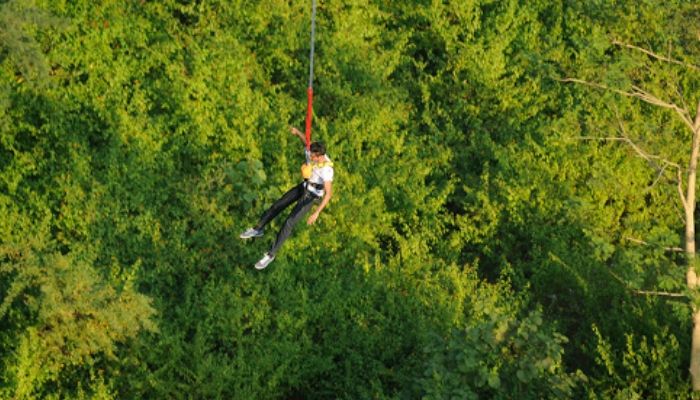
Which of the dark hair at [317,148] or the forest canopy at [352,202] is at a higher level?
the dark hair at [317,148]

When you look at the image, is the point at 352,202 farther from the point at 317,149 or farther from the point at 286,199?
the point at 317,149

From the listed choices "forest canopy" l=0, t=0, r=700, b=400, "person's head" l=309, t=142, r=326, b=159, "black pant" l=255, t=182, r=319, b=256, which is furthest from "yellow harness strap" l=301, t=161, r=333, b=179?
"forest canopy" l=0, t=0, r=700, b=400

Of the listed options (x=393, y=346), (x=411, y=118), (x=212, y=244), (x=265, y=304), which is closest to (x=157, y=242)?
(x=212, y=244)

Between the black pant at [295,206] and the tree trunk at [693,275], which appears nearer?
the black pant at [295,206]

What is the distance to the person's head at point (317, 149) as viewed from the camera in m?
16.2

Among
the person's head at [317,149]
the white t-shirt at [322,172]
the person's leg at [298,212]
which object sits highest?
the person's head at [317,149]

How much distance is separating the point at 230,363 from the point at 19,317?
11.2ft

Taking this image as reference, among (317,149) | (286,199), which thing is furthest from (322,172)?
(286,199)

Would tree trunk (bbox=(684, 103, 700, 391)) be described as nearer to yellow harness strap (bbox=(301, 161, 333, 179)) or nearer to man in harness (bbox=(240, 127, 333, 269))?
man in harness (bbox=(240, 127, 333, 269))

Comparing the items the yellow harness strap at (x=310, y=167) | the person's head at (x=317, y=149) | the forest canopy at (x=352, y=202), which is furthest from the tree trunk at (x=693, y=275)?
the person's head at (x=317, y=149)

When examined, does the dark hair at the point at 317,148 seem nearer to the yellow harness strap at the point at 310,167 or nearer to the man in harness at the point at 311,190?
the man in harness at the point at 311,190

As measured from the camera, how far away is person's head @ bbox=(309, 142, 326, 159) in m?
16.2

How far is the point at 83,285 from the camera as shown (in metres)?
19.8

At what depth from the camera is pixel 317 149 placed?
16250mm
